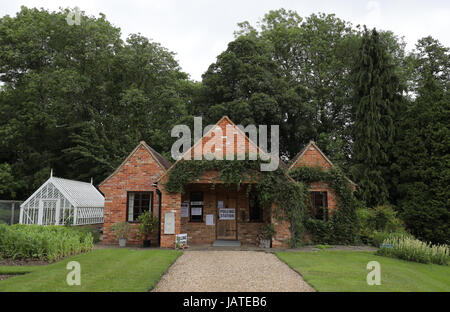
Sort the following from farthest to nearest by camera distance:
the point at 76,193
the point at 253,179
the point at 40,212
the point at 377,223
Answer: the point at 76,193 → the point at 40,212 → the point at 377,223 → the point at 253,179

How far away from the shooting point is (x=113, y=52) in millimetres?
29844

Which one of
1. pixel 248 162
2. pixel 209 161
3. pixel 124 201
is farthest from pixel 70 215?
pixel 248 162

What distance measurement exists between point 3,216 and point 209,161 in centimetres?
1597

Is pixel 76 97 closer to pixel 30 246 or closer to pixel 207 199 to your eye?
pixel 207 199

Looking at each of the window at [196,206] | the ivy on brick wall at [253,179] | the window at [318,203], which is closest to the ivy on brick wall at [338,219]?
the window at [318,203]

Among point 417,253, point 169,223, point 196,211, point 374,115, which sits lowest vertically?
point 417,253

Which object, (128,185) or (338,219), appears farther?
(128,185)

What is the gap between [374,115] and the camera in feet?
67.1

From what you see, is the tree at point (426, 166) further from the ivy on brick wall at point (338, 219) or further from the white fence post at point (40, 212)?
the white fence post at point (40, 212)

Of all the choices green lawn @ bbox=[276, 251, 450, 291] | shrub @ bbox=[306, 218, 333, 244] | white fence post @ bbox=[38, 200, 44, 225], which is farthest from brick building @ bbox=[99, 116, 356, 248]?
white fence post @ bbox=[38, 200, 44, 225]

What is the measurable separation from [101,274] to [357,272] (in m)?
7.25

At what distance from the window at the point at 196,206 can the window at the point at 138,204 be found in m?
2.29

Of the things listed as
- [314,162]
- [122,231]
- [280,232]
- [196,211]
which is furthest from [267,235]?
[122,231]
